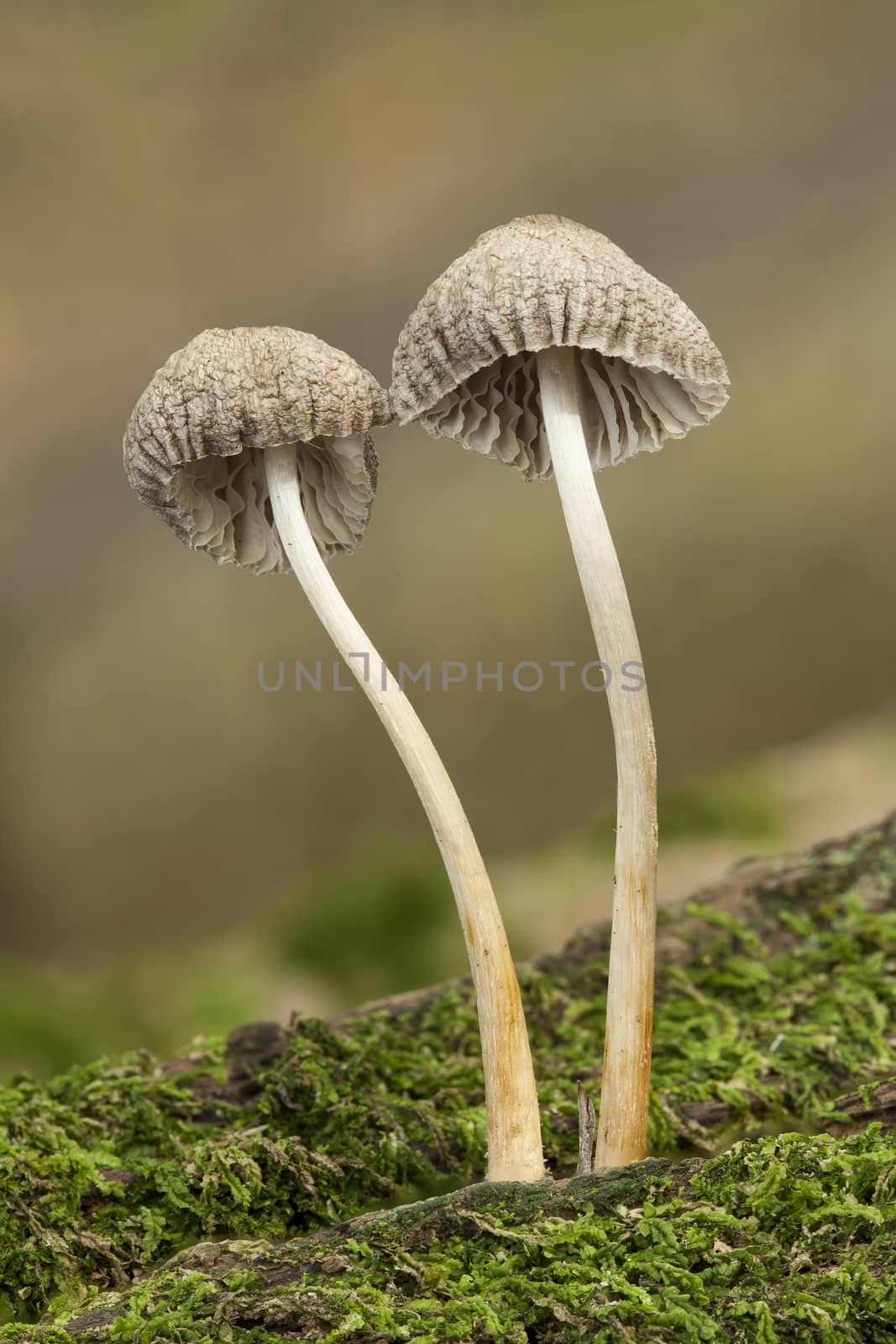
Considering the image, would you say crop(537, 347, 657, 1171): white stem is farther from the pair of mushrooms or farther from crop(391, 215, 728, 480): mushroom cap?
crop(391, 215, 728, 480): mushroom cap

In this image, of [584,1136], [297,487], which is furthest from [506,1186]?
[297,487]

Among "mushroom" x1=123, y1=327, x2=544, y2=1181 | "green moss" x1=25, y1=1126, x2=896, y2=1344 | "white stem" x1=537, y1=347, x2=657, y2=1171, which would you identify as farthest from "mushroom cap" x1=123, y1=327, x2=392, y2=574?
"green moss" x1=25, y1=1126, x2=896, y2=1344

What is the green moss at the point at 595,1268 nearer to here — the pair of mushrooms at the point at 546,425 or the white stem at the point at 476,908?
the white stem at the point at 476,908

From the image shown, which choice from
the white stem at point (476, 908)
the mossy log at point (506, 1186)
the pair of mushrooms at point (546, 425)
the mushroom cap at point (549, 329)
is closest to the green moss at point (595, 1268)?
the mossy log at point (506, 1186)

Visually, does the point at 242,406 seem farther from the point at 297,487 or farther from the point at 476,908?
the point at 476,908

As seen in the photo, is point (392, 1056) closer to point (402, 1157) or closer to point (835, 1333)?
point (402, 1157)

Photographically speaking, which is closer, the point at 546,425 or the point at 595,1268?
the point at 595,1268
